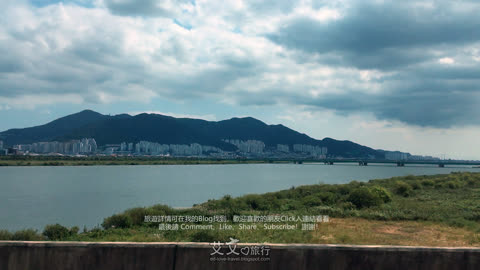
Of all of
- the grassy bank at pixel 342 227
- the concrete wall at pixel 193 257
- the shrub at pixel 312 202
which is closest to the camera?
the concrete wall at pixel 193 257

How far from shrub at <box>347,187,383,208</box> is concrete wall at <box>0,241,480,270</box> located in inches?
756

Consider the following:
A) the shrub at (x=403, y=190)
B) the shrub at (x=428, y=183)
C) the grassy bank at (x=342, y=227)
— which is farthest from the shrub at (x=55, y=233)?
the shrub at (x=428, y=183)

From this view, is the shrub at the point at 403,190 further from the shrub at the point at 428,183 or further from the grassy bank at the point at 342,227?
the shrub at the point at 428,183

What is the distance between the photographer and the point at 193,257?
25.4 ft

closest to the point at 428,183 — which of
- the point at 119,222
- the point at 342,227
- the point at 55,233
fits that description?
the point at 342,227

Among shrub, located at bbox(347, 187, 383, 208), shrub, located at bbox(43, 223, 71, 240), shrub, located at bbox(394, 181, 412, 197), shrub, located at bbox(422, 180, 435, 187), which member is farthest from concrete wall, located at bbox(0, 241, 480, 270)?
shrub, located at bbox(422, 180, 435, 187)

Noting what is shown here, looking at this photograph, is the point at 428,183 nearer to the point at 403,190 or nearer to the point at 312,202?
the point at 403,190

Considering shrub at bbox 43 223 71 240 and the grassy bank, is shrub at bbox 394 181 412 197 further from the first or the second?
shrub at bbox 43 223 71 240

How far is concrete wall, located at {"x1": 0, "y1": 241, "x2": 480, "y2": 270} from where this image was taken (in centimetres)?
773

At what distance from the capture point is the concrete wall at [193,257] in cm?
773

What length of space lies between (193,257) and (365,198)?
21552 millimetres

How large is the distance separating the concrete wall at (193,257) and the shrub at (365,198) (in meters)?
19.2

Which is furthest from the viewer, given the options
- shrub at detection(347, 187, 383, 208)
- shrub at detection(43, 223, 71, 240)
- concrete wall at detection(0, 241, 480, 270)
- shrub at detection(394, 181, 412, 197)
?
→ shrub at detection(394, 181, 412, 197)

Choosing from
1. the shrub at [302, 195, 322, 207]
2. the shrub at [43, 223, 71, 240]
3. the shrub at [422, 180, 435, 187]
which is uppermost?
the shrub at [422, 180, 435, 187]
